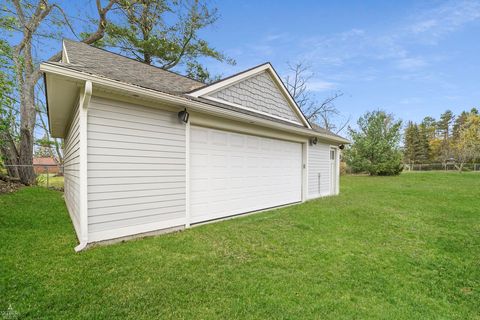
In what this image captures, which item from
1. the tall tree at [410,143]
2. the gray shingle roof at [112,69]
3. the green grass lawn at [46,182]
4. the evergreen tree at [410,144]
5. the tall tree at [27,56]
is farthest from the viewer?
the evergreen tree at [410,144]

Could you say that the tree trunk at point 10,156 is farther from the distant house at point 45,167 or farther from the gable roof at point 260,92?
the gable roof at point 260,92

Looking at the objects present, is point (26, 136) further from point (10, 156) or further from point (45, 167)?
point (45, 167)

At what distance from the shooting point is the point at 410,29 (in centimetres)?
1089

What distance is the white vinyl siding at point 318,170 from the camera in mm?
9648

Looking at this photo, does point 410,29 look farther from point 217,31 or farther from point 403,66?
point 217,31

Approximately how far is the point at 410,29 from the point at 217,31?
10.2 meters

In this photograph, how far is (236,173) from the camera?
643 cm

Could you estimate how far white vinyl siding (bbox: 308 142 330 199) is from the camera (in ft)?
31.7

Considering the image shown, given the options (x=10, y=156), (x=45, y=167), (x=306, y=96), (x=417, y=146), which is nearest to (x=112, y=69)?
(x=10, y=156)

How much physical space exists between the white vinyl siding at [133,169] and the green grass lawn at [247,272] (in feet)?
1.26

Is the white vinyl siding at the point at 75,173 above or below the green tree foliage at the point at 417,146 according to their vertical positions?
below

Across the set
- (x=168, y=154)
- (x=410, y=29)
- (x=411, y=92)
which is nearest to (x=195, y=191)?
(x=168, y=154)
